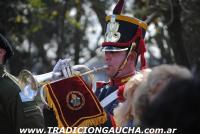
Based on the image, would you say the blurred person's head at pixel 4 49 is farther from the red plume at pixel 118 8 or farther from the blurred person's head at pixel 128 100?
the blurred person's head at pixel 128 100

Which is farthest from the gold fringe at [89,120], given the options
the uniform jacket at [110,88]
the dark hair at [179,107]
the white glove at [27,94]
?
the dark hair at [179,107]

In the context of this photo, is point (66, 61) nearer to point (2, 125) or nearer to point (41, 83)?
point (41, 83)

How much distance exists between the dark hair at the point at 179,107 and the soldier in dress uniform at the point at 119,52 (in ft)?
6.89

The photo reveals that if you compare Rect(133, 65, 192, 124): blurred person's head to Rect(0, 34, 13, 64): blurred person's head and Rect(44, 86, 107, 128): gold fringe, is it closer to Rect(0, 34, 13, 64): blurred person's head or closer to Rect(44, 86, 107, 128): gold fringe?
Rect(44, 86, 107, 128): gold fringe

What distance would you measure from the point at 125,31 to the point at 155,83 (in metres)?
2.42

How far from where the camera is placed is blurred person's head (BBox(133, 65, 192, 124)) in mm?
2746

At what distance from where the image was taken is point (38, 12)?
1691 centimetres

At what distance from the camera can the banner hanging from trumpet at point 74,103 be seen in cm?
416

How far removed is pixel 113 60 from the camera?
16.2 feet

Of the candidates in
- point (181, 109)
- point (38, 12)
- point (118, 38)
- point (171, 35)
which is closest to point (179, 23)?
Answer: point (171, 35)

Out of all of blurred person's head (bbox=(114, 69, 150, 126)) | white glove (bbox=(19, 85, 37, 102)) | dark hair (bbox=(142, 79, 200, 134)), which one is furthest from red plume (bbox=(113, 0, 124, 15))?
dark hair (bbox=(142, 79, 200, 134))

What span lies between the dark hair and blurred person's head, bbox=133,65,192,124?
2.7 inches

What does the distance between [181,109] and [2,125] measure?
7.63 ft

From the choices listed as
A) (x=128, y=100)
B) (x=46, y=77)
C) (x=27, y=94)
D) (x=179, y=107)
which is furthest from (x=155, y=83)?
(x=27, y=94)
